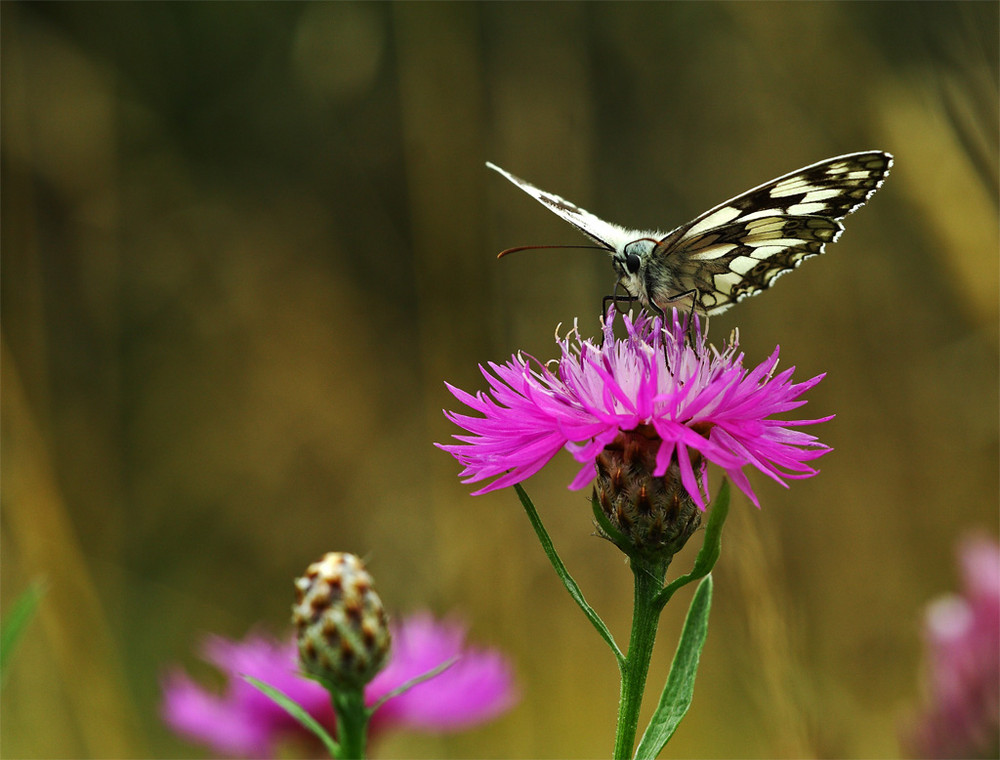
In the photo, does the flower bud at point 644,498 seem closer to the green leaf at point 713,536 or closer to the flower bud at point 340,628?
the green leaf at point 713,536

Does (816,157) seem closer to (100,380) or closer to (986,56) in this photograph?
(986,56)

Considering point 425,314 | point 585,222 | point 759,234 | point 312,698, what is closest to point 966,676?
point 759,234

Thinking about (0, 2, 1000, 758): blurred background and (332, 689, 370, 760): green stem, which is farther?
(0, 2, 1000, 758): blurred background

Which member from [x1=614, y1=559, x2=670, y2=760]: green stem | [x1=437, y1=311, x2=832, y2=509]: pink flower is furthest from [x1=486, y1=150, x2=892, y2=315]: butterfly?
[x1=614, y1=559, x2=670, y2=760]: green stem

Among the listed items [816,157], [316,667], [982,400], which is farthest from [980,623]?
[816,157]

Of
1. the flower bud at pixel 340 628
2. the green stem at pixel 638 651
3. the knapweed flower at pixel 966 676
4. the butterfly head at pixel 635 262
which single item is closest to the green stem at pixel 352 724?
the flower bud at pixel 340 628

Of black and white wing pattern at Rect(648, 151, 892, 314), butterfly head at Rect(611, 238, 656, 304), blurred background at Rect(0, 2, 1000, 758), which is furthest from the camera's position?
blurred background at Rect(0, 2, 1000, 758)

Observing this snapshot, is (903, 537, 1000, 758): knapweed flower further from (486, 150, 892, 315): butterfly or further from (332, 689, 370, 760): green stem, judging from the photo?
(332, 689, 370, 760): green stem
